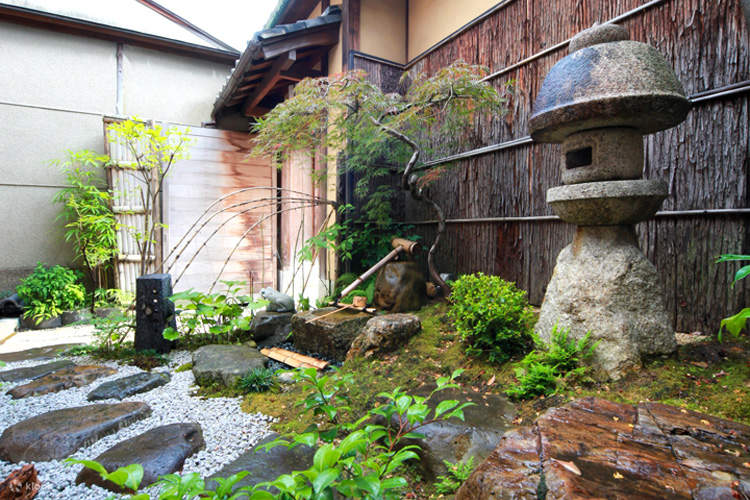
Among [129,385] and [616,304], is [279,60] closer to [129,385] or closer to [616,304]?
[129,385]

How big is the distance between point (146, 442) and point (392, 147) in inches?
170

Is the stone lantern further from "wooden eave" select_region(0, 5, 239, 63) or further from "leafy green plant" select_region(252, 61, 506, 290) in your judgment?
"wooden eave" select_region(0, 5, 239, 63)

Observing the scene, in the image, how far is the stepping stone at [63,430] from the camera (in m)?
2.31

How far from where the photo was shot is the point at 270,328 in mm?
4973

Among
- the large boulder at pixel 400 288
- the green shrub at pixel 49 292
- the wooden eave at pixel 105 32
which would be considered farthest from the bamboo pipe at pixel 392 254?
the wooden eave at pixel 105 32

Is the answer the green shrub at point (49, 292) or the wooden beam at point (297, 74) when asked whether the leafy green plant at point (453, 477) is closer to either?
the wooden beam at point (297, 74)

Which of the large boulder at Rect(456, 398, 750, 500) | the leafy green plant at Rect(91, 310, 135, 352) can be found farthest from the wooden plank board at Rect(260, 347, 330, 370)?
the large boulder at Rect(456, 398, 750, 500)

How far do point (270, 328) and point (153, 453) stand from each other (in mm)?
2758

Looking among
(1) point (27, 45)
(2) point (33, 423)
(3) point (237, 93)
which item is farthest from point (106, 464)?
(1) point (27, 45)

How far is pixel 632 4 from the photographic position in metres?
3.34

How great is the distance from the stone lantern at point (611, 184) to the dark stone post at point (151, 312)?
4.01m

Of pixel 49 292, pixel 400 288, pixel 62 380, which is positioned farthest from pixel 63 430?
pixel 49 292

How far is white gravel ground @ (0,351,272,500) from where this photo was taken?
209 cm

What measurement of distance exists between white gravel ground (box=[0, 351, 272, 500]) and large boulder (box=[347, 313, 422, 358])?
1.15m
